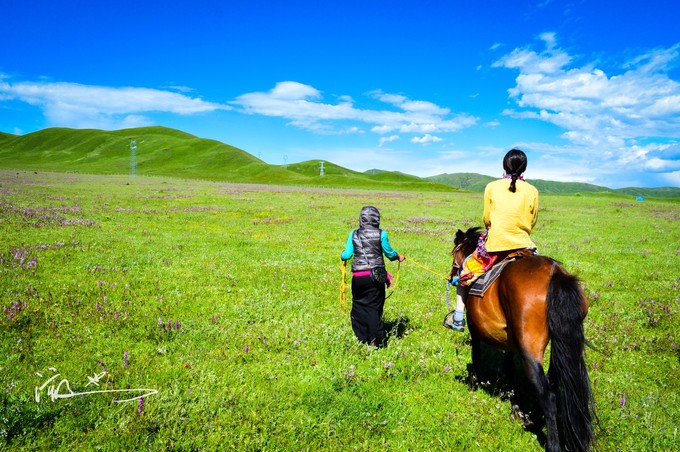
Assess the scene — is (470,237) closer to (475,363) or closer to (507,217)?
(507,217)

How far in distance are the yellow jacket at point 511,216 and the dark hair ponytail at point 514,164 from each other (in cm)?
15

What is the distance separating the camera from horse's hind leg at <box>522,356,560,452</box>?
16.3 ft

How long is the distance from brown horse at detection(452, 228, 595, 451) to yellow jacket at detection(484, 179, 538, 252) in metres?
0.60

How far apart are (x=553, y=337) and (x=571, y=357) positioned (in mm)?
327

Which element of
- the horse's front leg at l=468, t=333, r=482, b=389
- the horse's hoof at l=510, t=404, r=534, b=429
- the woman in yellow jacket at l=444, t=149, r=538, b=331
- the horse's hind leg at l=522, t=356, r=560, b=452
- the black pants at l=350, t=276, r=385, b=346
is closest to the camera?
the horse's hind leg at l=522, t=356, r=560, b=452

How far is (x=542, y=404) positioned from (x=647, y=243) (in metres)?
24.6

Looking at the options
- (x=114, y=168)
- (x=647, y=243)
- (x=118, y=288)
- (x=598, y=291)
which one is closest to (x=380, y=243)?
(x=118, y=288)

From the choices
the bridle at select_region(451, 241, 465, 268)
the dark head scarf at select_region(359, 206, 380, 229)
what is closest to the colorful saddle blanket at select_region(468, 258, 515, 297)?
the bridle at select_region(451, 241, 465, 268)

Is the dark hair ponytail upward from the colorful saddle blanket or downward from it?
upward

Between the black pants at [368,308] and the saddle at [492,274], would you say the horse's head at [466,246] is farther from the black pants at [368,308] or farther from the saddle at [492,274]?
the black pants at [368,308]

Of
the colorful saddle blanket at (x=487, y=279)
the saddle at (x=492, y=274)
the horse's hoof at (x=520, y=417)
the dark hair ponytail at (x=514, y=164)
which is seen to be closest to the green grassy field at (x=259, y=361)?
the horse's hoof at (x=520, y=417)

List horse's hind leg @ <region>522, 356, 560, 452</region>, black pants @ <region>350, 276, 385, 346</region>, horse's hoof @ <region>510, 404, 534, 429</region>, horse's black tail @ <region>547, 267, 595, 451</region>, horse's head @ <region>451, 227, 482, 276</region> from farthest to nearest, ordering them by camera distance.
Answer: black pants @ <region>350, 276, 385, 346</region> → horse's head @ <region>451, 227, 482, 276</region> → horse's hoof @ <region>510, 404, 534, 429</region> → horse's hind leg @ <region>522, 356, 560, 452</region> → horse's black tail @ <region>547, 267, 595, 451</region>

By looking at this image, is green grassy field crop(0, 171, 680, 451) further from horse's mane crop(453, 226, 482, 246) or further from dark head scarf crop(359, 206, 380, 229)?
dark head scarf crop(359, 206, 380, 229)

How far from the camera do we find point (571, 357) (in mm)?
4840
